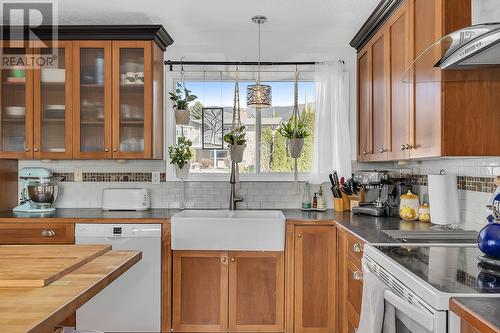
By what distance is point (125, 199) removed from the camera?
3.44m

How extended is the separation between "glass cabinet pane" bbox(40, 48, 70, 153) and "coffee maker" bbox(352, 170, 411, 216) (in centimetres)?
243

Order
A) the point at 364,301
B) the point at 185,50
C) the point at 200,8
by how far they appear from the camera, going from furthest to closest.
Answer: the point at 185,50 → the point at 200,8 → the point at 364,301

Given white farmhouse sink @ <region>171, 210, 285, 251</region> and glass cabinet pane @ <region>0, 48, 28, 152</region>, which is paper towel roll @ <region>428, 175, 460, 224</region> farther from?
glass cabinet pane @ <region>0, 48, 28, 152</region>

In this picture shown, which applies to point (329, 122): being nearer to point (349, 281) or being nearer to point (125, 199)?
point (349, 281)

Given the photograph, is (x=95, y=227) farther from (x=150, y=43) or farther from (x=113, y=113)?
(x=150, y=43)

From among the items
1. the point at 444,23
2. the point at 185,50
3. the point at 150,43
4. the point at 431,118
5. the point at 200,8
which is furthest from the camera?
the point at 185,50

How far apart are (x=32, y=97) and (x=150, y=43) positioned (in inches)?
41.8

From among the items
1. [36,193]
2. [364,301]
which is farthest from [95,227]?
[364,301]

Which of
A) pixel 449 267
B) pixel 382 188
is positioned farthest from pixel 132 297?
pixel 449 267

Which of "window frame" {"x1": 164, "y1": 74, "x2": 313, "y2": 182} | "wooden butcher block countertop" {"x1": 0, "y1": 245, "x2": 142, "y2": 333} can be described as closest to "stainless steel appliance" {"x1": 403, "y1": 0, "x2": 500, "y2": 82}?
"wooden butcher block countertop" {"x1": 0, "y1": 245, "x2": 142, "y2": 333}

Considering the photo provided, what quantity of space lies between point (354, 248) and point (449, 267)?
81 cm

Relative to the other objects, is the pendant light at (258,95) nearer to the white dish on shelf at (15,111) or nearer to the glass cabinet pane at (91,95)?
the glass cabinet pane at (91,95)

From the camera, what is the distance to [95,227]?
297 cm

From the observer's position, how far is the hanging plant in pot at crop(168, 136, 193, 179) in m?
3.43
